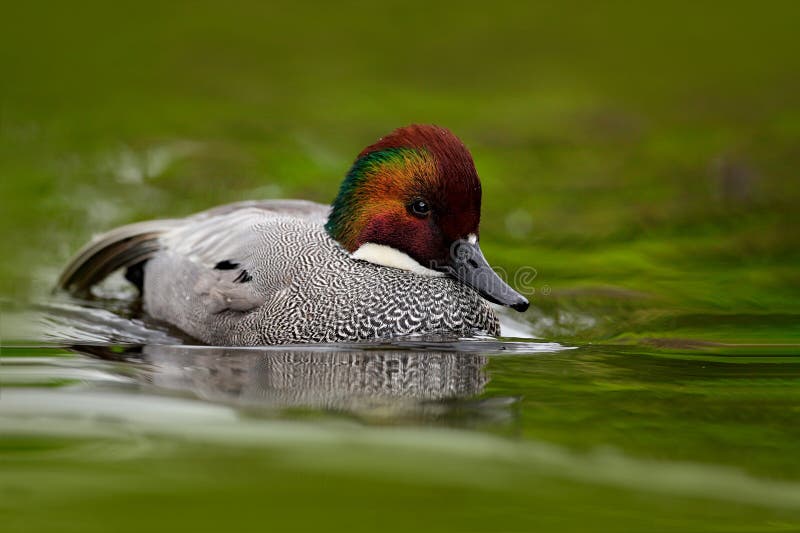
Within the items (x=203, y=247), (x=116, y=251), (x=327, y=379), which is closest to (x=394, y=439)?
(x=327, y=379)

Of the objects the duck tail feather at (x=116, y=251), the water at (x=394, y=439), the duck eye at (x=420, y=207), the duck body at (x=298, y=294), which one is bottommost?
the water at (x=394, y=439)

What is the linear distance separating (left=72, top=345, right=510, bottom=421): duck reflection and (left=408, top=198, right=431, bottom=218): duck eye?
2.73 ft

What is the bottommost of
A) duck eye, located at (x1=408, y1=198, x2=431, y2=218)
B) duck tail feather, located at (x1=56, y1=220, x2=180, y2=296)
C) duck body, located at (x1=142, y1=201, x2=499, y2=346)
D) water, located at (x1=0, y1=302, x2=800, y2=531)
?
water, located at (x1=0, y1=302, x2=800, y2=531)

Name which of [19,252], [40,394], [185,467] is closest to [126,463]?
[185,467]

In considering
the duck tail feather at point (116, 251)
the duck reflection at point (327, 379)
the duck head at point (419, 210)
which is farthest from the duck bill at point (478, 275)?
the duck tail feather at point (116, 251)

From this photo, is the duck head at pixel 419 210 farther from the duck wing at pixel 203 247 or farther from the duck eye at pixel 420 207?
the duck wing at pixel 203 247

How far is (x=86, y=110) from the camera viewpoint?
45.1ft

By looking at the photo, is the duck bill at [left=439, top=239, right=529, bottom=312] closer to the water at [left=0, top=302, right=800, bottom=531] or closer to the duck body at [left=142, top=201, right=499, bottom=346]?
the duck body at [left=142, top=201, right=499, bottom=346]

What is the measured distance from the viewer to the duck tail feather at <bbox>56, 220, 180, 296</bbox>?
318 inches

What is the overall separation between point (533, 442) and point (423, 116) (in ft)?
31.9

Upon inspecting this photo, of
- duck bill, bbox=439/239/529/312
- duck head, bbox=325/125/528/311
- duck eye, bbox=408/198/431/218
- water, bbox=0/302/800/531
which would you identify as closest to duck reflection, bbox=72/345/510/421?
water, bbox=0/302/800/531

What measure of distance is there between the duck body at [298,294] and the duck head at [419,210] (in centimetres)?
12

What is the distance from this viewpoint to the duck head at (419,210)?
6344 mm

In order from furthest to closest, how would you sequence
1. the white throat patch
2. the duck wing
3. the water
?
the duck wing
the white throat patch
the water
